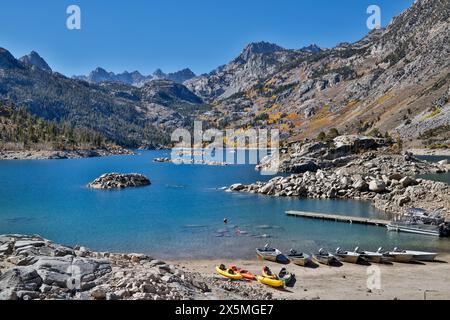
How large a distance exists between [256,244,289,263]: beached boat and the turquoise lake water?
2945 millimetres

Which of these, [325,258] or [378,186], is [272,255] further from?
[378,186]

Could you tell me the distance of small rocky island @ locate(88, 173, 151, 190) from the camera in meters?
115

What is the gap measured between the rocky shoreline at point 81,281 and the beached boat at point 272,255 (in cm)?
1188

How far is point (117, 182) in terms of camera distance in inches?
4599

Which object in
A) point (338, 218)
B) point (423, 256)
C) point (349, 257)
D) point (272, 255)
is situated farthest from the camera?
point (338, 218)

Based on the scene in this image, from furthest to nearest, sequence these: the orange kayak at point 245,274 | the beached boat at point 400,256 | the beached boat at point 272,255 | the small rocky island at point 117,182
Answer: the small rocky island at point 117,182
the beached boat at point 272,255
the beached boat at point 400,256
the orange kayak at point 245,274

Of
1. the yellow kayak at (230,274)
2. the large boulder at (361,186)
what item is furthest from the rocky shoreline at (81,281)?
the large boulder at (361,186)

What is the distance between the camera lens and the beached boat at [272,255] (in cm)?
4692

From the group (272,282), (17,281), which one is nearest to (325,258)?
(272,282)

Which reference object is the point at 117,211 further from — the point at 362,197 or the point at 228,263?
the point at 362,197

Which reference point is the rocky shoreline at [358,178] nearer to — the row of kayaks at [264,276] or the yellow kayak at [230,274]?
the row of kayaks at [264,276]

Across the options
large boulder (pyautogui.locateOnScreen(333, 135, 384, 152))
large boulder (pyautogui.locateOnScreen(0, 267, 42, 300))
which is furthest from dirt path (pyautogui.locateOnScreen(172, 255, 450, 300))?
large boulder (pyautogui.locateOnScreen(333, 135, 384, 152))

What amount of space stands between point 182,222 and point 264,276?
33.8m
